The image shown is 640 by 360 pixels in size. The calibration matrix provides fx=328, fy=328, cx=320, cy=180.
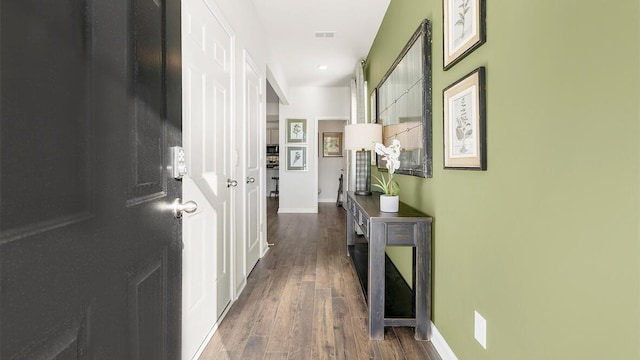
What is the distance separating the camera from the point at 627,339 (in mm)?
751

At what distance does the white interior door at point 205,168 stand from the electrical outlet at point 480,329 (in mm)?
1348

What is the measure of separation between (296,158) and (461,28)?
531cm

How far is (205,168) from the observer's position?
1892mm

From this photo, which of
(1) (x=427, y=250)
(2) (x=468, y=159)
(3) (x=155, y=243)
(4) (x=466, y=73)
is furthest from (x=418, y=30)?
(3) (x=155, y=243)

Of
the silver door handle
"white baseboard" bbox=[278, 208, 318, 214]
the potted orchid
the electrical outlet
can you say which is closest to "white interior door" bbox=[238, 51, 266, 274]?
the potted orchid

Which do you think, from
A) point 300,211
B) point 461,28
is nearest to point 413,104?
point 461,28

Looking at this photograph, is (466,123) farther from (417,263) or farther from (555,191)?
(417,263)

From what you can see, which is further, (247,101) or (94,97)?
(247,101)

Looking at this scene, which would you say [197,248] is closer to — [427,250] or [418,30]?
[427,250]

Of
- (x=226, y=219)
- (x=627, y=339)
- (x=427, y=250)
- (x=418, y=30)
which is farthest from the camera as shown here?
(x=226, y=219)

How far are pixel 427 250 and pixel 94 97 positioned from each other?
5.88ft

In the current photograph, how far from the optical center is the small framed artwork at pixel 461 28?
139 cm

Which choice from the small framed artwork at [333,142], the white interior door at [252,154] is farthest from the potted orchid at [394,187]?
the small framed artwork at [333,142]

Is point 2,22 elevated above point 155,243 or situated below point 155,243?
above
